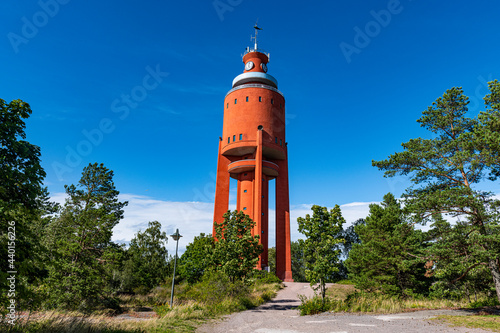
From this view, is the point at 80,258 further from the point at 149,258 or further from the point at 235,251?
the point at 149,258

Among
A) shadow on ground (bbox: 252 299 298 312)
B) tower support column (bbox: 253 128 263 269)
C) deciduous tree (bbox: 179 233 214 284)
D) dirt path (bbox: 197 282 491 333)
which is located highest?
tower support column (bbox: 253 128 263 269)

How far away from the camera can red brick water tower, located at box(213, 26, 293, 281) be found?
37844 millimetres

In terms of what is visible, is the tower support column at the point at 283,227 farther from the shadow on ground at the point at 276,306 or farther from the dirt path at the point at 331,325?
the dirt path at the point at 331,325

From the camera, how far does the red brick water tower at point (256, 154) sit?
37.8 m

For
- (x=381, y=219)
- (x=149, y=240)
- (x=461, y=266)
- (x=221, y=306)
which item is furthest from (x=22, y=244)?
(x=149, y=240)

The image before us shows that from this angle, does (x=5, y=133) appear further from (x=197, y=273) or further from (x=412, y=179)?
(x=197, y=273)

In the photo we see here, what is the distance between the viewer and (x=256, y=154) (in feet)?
124

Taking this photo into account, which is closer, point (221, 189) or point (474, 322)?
point (474, 322)

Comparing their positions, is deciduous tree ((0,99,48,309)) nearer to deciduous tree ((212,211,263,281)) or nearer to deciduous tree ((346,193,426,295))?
deciduous tree ((212,211,263,281))

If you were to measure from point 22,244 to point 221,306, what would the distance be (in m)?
11.6

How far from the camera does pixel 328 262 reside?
15.8 metres

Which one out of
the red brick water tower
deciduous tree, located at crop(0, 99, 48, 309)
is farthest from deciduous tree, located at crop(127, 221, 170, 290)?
deciduous tree, located at crop(0, 99, 48, 309)

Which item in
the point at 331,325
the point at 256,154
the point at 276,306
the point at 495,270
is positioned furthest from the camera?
the point at 256,154

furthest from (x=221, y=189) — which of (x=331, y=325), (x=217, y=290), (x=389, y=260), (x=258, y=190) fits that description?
(x=331, y=325)
